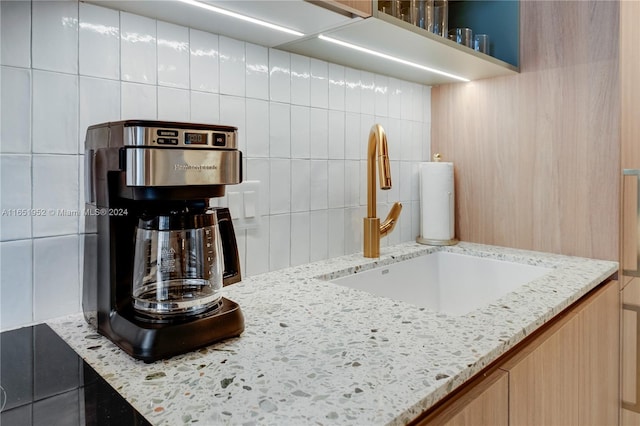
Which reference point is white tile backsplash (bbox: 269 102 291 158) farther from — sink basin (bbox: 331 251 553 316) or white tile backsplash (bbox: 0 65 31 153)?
white tile backsplash (bbox: 0 65 31 153)

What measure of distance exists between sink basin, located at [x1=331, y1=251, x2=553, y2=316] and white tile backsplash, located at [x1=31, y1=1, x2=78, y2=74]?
37.2 inches

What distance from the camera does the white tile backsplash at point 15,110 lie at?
0.81 metres

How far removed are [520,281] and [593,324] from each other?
29cm

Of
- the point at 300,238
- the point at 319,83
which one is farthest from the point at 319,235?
the point at 319,83

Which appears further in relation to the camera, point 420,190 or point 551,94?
point 420,190

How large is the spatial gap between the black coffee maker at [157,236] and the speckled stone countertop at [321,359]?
47 millimetres

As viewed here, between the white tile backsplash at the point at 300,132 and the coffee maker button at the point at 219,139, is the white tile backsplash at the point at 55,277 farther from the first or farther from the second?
the white tile backsplash at the point at 300,132

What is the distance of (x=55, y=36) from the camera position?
86 cm

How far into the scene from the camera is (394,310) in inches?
36.4

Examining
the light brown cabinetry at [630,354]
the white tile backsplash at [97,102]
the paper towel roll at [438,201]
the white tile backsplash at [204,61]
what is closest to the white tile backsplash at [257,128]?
the white tile backsplash at [204,61]

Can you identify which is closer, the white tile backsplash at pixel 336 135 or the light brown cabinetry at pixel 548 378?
the light brown cabinetry at pixel 548 378

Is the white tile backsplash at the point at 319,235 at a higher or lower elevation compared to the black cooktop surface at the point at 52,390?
higher

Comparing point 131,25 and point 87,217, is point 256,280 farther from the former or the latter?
point 131,25

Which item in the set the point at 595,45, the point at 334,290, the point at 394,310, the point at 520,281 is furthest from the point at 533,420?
the point at 595,45
